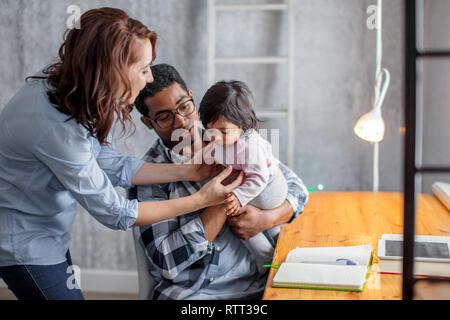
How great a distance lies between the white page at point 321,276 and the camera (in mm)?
1276

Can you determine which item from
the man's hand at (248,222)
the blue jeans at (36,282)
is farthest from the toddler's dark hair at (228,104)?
the blue jeans at (36,282)

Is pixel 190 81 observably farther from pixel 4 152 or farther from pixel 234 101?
pixel 4 152

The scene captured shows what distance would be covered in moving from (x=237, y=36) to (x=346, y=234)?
145cm

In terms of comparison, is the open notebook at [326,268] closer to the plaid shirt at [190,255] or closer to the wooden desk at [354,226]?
the wooden desk at [354,226]

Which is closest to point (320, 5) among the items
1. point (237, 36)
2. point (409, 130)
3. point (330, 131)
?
point (237, 36)

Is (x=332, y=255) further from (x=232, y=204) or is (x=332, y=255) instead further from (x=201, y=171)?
(x=201, y=171)

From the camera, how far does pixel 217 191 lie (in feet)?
5.02

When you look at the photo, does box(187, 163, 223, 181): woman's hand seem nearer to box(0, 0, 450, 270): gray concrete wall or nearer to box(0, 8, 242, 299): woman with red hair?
box(0, 8, 242, 299): woman with red hair

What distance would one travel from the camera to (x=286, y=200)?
6.22ft

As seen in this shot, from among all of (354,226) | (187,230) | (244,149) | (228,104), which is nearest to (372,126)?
(354,226)

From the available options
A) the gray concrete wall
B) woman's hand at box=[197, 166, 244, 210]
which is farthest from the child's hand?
the gray concrete wall

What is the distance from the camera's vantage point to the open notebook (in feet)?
4.21

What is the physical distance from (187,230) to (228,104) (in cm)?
44

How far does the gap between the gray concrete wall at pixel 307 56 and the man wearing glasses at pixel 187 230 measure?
1037mm
